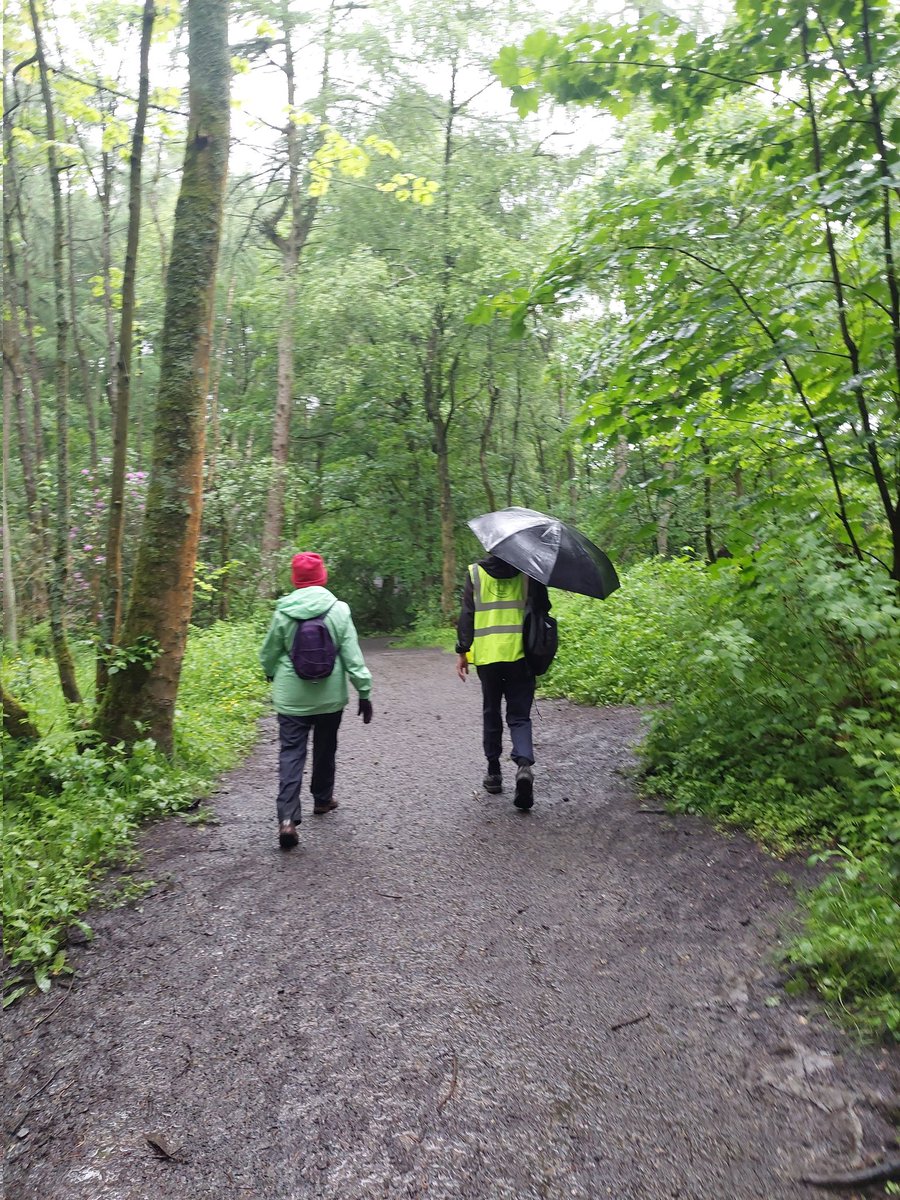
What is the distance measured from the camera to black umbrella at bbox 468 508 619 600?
5777mm

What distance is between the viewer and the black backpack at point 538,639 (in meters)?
6.02

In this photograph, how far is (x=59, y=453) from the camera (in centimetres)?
666

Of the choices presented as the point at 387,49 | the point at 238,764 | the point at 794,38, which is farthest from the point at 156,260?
the point at 794,38

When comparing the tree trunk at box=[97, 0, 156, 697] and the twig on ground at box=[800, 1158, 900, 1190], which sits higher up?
the tree trunk at box=[97, 0, 156, 697]

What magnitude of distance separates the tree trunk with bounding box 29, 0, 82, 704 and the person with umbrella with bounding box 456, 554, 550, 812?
331 centimetres

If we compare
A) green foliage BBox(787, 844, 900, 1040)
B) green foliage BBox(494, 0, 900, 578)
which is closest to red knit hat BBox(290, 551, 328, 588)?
green foliage BBox(494, 0, 900, 578)

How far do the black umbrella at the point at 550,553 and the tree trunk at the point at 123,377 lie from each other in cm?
299

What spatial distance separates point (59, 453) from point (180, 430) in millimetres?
1258

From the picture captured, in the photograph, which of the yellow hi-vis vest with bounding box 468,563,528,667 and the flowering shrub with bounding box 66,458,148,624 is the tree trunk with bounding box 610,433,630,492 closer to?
the flowering shrub with bounding box 66,458,148,624

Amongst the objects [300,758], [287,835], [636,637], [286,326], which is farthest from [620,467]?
[287,835]

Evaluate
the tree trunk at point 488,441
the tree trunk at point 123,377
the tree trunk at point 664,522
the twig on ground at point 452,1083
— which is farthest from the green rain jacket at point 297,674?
the tree trunk at point 488,441

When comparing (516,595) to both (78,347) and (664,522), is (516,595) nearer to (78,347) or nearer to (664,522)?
(78,347)

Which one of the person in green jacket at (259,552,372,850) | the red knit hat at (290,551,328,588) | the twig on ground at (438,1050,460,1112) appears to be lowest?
the twig on ground at (438,1050,460,1112)

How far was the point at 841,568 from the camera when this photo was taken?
5152mm
